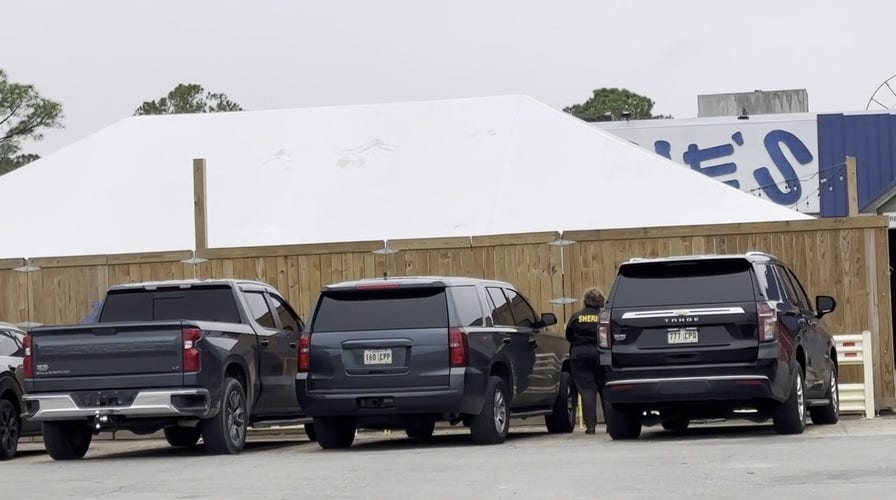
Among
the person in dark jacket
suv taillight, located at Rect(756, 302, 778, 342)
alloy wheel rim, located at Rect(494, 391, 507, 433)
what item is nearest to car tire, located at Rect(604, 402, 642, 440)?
alloy wheel rim, located at Rect(494, 391, 507, 433)

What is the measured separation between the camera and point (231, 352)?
1700 centimetres

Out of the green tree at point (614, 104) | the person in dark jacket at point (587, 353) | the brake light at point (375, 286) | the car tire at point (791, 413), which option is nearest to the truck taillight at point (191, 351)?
the brake light at point (375, 286)

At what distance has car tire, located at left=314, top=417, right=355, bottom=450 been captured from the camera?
671 inches

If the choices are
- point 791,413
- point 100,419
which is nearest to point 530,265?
point 791,413

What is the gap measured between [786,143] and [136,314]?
3072 centimetres

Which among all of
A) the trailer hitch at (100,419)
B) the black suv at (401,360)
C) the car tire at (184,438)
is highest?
the black suv at (401,360)

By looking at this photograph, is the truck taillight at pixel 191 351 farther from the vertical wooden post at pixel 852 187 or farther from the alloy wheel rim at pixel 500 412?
the vertical wooden post at pixel 852 187

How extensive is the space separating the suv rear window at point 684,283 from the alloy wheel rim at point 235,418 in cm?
393

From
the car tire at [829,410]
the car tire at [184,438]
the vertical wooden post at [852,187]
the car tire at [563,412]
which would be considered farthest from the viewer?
the vertical wooden post at [852,187]

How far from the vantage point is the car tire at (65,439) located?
1680cm

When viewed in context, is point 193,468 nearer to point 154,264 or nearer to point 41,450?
point 41,450

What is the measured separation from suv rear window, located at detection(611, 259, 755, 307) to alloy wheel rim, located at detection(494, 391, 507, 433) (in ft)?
5.42

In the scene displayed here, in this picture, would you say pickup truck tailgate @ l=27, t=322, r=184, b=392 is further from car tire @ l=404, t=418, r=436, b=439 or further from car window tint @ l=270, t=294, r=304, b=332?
car window tint @ l=270, t=294, r=304, b=332

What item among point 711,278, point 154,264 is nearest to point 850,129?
point 154,264
